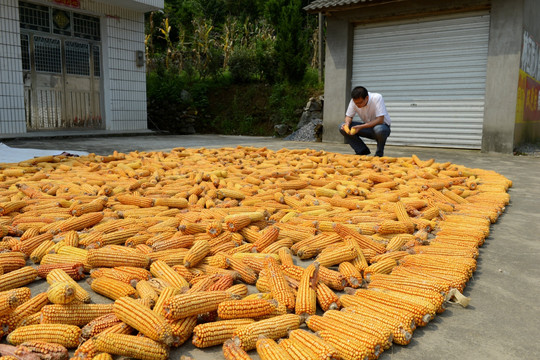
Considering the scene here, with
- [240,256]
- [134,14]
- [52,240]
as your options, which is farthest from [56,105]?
[240,256]

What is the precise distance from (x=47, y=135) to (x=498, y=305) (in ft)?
37.3

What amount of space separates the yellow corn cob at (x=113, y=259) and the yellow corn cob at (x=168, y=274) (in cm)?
8

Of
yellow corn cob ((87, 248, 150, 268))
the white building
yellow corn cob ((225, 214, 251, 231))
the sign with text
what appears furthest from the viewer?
the white building

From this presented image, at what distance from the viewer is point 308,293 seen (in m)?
1.89

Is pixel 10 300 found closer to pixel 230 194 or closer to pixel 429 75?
pixel 230 194

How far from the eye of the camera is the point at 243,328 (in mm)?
1607

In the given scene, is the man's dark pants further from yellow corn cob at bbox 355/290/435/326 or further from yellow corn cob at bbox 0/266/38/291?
yellow corn cob at bbox 0/266/38/291

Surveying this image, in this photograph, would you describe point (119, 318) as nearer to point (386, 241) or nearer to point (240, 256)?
point (240, 256)

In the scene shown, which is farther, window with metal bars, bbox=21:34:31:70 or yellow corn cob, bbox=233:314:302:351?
window with metal bars, bbox=21:34:31:70

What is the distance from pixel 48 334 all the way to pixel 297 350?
36.9 inches

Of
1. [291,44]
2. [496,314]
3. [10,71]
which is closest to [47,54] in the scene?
[10,71]

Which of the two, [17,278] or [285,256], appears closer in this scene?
[17,278]

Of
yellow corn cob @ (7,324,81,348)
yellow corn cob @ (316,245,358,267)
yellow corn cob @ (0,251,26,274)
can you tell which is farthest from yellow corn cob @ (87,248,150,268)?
yellow corn cob @ (316,245,358,267)

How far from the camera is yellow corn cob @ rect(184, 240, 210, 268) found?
7.46 feet
